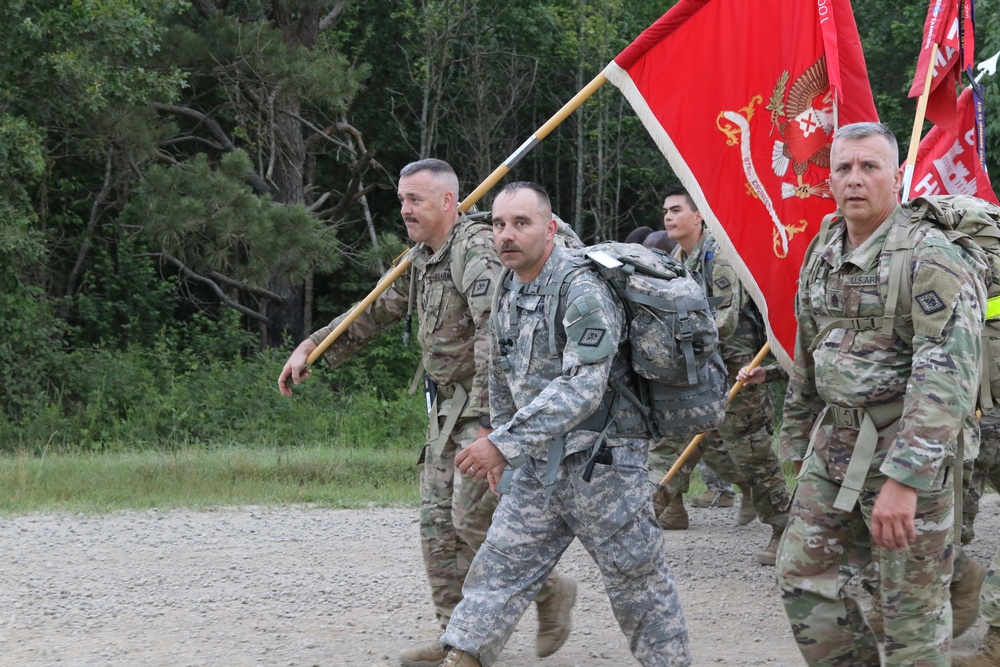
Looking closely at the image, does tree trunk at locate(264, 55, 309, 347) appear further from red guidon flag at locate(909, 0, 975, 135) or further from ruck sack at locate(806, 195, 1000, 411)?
ruck sack at locate(806, 195, 1000, 411)

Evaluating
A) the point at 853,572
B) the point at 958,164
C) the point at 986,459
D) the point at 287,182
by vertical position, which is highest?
the point at 287,182

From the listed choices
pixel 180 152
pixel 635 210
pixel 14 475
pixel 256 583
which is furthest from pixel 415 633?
pixel 635 210

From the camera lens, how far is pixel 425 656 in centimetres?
534

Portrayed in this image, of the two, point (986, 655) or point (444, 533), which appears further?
point (444, 533)

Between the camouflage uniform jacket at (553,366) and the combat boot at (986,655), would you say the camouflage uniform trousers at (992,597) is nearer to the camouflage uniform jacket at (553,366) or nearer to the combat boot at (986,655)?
the combat boot at (986,655)

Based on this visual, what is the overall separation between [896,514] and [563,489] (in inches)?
44.7

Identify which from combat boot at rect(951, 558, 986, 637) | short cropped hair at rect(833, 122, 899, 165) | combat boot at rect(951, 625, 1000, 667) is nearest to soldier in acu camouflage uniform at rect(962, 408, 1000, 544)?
combat boot at rect(951, 558, 986, 637)

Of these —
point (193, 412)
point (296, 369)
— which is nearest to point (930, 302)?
point (296, 369)

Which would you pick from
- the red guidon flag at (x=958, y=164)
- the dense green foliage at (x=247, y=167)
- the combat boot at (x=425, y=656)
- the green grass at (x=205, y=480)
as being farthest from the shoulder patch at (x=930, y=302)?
the dense green foliage at (x=247, y=167)

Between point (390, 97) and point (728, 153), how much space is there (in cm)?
1542

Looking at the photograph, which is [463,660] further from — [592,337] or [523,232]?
[523,232]

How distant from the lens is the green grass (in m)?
9.29

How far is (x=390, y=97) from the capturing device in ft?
71.2

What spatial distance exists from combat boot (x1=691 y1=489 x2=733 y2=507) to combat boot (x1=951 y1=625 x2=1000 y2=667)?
4171 millimetres
